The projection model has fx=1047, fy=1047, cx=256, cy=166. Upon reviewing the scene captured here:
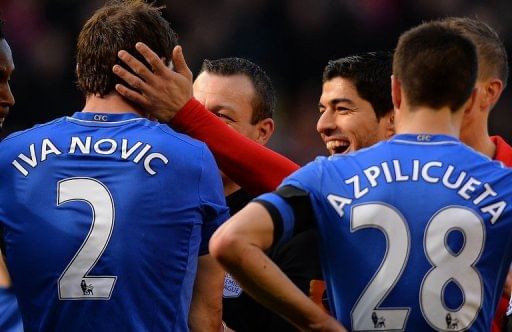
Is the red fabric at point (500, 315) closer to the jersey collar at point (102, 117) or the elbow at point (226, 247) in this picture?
the elbow at point (226, 247)

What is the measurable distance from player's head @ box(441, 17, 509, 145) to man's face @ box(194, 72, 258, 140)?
1.36 meters

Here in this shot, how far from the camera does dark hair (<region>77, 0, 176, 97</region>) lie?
4293 mm

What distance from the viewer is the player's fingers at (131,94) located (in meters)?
4.24

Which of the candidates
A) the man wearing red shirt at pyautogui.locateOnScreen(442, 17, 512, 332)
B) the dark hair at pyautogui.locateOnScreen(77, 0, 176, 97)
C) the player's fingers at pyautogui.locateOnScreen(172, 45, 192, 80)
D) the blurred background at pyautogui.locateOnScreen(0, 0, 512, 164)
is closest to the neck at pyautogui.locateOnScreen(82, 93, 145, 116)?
the dark hair at pyautogui.locateOnScreen(77, 0, 176, 97)

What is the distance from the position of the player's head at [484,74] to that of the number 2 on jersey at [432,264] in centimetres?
118

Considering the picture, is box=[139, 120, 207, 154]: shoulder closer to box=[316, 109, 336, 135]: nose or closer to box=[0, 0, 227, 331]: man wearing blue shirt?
box=[0, 0, 227, 331]: man wearing blue shirt

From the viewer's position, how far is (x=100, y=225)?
4.03 m

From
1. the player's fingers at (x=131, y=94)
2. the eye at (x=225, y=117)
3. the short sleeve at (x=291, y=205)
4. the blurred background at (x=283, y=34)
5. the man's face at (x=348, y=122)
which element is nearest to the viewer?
the short sleeve at (x=291, y=205)

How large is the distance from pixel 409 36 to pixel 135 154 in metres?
1.15

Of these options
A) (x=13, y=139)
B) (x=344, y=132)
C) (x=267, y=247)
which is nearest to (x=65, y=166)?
(x=13, y=139)

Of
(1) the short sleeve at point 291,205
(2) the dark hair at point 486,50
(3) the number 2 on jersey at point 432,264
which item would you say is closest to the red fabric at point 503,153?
(2) the dark hair at point 486,50

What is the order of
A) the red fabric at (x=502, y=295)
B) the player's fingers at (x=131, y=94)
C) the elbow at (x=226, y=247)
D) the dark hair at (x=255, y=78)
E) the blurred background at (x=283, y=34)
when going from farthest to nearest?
the blurred background at (x=283, y=34), the dark hair at (x=255, y=78), the red fabric at (x=502, y=295), the player's fingers at (x=131, y=94), the elbow at (x=226, y=247)

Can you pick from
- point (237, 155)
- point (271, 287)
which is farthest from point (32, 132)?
point (271, 287)

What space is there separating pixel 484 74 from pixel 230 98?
150 cm
